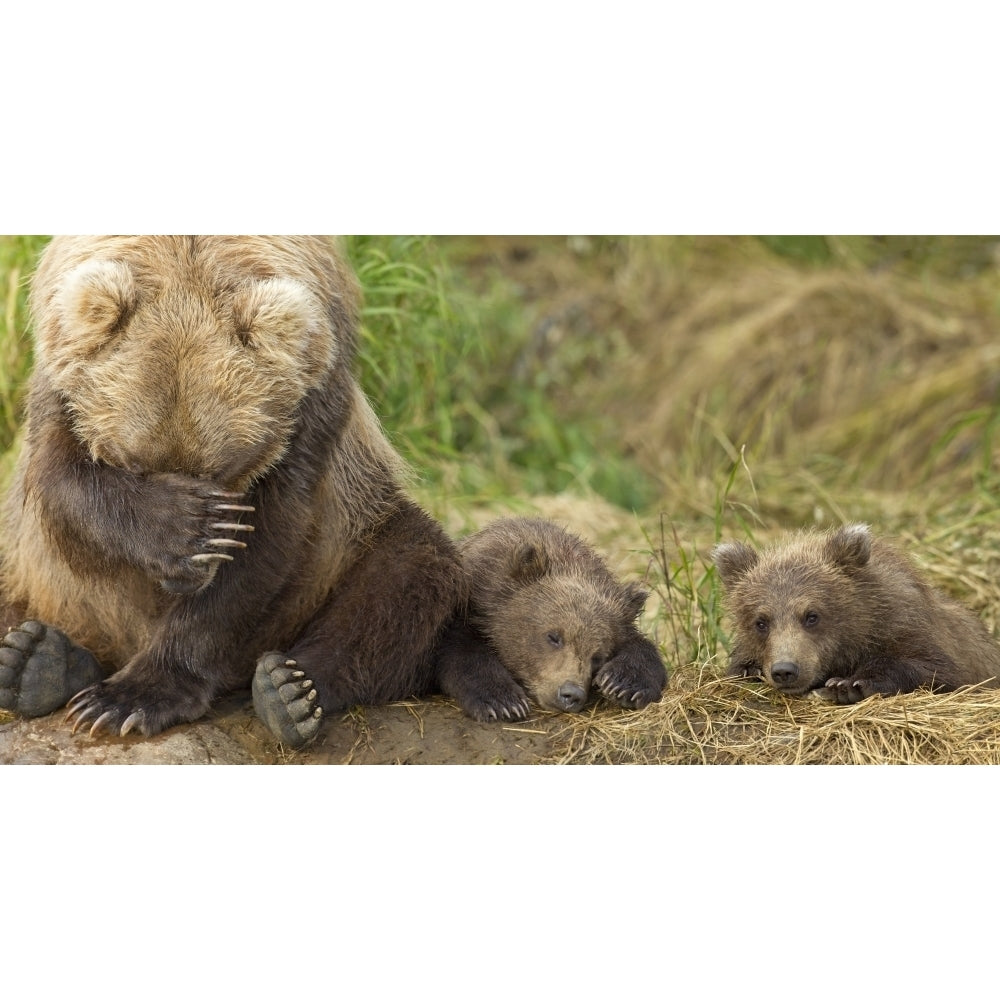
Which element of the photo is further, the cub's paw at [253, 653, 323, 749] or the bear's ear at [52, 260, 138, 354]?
the cub's paw at [253, 653, 323, 749]

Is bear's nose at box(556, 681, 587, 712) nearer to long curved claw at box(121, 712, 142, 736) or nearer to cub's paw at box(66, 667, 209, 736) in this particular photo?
cub's paw at box(66, 667, 209, 736)

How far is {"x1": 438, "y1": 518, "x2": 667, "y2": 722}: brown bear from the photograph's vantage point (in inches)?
217

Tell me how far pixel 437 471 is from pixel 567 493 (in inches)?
65.7

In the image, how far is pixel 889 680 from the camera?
18.2 feet

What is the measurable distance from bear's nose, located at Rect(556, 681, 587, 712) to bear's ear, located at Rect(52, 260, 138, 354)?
2.00 metres

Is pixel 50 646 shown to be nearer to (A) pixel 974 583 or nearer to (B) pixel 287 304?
Result: (B) pixel 287 304

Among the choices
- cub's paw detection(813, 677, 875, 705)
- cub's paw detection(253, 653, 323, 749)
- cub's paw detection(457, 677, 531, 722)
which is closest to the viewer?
cub's paw detection(253, 653, 323, 749)

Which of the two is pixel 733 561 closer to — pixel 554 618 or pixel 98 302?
pixel 554 618

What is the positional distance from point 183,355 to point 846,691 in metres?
2.64

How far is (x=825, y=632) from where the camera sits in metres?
5.62

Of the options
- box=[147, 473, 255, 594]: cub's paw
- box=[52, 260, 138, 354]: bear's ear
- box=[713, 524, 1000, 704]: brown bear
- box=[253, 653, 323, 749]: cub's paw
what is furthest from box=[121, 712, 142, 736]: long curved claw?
box=[713, 524, 1000, 704]: brown bear

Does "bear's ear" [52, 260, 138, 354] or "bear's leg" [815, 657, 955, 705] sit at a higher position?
"bear's ear" [52, 260, 138, 354]

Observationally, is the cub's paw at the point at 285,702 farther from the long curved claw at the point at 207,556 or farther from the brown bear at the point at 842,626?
the brown bear at the point at 842,626

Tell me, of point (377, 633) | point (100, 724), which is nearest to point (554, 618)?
point (377, 633)
